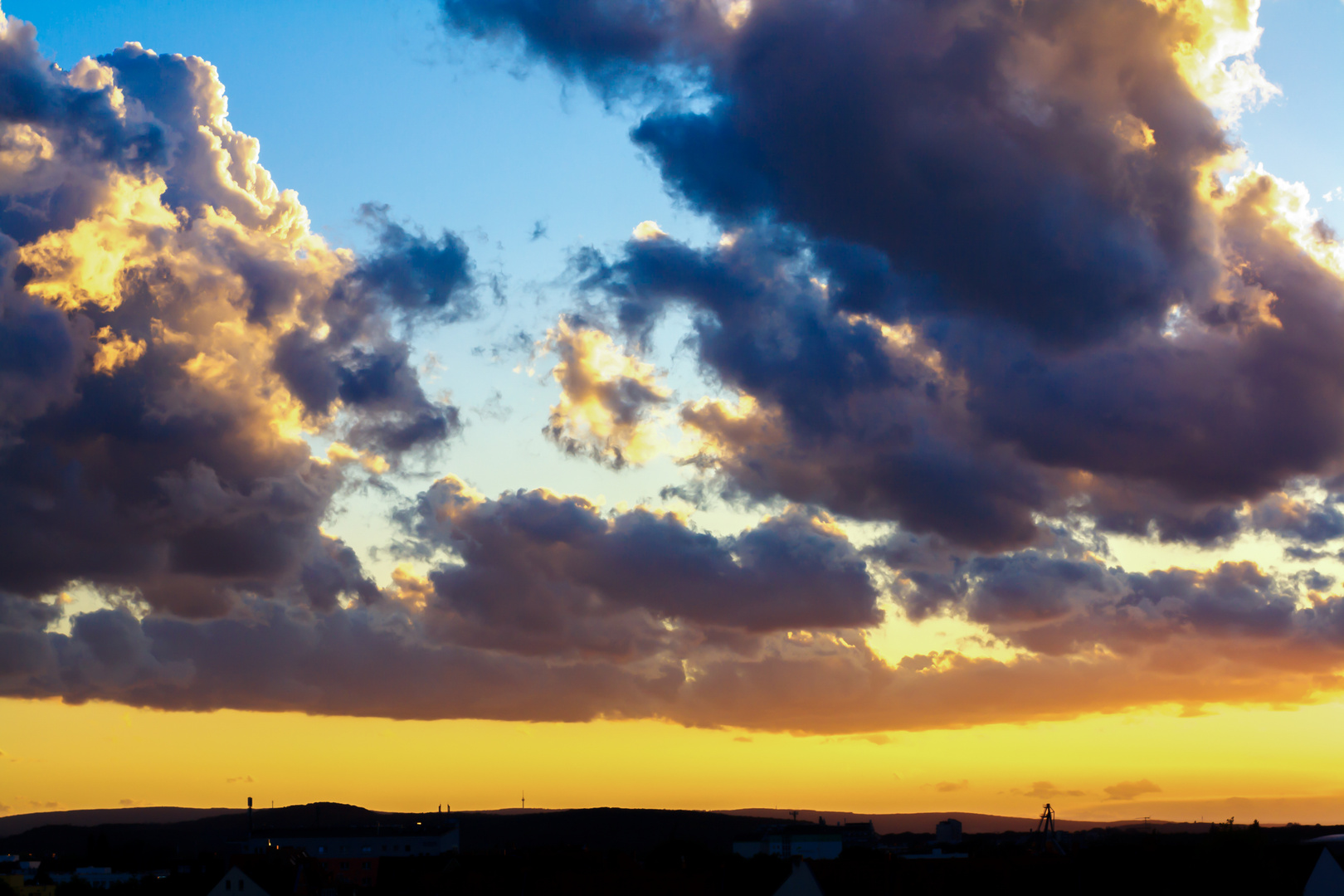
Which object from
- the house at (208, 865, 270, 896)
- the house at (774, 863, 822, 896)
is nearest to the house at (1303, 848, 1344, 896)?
the house at (774, 863, 822, 896)

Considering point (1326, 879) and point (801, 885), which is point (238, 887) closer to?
point (801, 885)

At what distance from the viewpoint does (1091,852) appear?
372 ft

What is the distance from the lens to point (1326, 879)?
4035 inches

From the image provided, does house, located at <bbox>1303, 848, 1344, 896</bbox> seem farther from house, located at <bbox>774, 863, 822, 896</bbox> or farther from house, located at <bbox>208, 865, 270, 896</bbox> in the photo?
house, located at <bbox>208, 865, 270, 896</bbox>

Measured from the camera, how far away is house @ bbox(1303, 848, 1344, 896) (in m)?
102

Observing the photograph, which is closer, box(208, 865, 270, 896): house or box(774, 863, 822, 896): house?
box(774, 863, 822, 896): house

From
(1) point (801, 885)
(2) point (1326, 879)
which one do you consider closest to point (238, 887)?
(1) point (801, 885)

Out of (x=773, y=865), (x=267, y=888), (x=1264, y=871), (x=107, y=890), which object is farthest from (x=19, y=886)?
(x=1264, y=871)

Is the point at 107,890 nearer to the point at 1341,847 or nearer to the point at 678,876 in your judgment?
the point at 678,876

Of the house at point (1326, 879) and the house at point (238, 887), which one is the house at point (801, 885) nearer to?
the house at point (1326, 879)

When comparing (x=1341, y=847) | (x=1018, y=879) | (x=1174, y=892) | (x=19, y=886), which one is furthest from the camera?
(x=19, y=886)

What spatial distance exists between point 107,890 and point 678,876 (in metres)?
123

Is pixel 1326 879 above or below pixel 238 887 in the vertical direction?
above

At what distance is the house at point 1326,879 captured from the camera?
102 m
